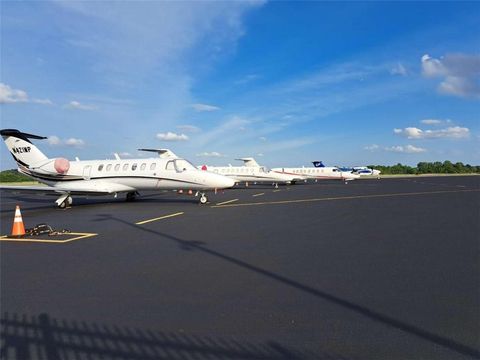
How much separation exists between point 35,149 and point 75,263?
15912 mm

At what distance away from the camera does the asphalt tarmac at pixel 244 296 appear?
11.6 ft

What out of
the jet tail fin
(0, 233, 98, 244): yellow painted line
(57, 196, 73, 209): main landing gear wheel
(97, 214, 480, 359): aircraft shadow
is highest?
the jet tail fin

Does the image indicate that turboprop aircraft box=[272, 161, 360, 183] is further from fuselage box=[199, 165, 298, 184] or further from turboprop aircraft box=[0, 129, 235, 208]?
turboprop aircraft box=[0, 129, 235, 208]

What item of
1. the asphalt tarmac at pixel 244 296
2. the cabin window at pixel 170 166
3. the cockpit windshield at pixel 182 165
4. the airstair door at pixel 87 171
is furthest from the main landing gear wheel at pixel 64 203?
the asphalt tarmac at pixel 244 296

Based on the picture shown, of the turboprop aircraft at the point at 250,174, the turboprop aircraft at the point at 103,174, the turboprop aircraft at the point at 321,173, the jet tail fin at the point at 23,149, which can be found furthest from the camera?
the turboprop aircraft at the point at 321,173

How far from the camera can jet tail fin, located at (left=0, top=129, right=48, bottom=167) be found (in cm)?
1984

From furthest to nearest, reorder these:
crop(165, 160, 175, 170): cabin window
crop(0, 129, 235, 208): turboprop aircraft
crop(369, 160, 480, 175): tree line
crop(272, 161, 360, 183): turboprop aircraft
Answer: crop(369, 160, 480, 175): tree line, crop(272, 161, 360, 183): turboprop aircraft, crop(165, 160, 175, 170): cabin window, crop(0, 129, 235, 208): turboprop aircraft

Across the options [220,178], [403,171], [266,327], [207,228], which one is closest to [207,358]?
[266,327]

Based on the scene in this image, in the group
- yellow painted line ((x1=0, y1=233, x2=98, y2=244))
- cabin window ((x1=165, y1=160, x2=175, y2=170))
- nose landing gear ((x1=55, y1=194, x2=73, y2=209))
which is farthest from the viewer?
cabin window ((x1=165, y1=160, x2=175, y2=170))

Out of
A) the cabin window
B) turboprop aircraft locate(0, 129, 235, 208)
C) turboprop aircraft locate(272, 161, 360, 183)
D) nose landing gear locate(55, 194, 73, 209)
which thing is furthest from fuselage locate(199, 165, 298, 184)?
nose landing gear locate(55, 194, 73, 209)

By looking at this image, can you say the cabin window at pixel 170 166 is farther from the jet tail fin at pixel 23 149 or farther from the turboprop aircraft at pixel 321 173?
the turboprop aircraft at pixel 321 173

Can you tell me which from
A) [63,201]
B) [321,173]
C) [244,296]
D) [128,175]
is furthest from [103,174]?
[321,173]

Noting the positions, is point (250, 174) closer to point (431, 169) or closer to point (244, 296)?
point (244, 296)

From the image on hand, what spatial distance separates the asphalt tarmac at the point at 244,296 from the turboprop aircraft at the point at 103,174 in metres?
8.96
